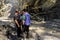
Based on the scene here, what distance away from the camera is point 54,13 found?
24.3m

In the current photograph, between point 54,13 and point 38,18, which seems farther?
point 54,13

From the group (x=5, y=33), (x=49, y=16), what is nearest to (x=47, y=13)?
(x=49, y=16)

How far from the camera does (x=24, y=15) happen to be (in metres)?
11.3

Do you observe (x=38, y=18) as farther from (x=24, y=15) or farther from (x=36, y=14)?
(x=24, y=15)

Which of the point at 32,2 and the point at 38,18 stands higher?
the point at 32,2

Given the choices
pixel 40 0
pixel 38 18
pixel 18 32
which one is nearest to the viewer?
pixel 18 32

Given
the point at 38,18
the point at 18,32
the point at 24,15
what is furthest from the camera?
the point at 38,18

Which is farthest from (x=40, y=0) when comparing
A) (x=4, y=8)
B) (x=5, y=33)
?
(x=4, y=8)

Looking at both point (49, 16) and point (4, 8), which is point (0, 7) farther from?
point (49, 16)

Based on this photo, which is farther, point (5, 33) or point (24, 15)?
point (5, 33)

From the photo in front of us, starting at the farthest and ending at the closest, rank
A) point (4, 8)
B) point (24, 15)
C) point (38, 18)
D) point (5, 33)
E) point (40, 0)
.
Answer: point (4, 8) < point (40, 0) < point (38, 18) < point (5, 33) < point (24, 15)

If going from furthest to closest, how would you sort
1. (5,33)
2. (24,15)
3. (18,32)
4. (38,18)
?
(38,18)
(5,33)
(18,32)
(24,15)

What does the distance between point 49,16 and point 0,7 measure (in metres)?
21.8

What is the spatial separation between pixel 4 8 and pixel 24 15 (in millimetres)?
32702
